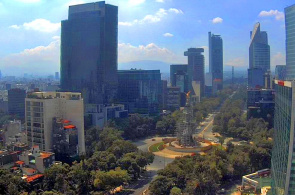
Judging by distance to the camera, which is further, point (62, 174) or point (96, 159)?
point (96, 159)

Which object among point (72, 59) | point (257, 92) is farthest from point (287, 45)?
point (72, 59)

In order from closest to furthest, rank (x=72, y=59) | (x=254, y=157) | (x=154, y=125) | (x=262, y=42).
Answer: (x=254, y=157)
(x=154, y=125)
(x=72, y=59)
(x=262, y=42)

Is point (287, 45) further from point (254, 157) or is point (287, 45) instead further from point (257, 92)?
point (254, 157)

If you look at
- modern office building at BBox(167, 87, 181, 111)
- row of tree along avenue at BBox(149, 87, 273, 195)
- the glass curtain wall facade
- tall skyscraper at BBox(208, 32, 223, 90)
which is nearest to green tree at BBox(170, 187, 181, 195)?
row of tree along avenue at BBox(149, 87, 273, 195)

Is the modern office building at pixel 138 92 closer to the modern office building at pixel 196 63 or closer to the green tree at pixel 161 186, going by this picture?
the green tree at pixel 161 186

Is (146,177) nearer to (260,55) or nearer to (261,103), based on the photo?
(261,103)

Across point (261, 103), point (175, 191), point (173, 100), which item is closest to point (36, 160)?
point (175, 191)
